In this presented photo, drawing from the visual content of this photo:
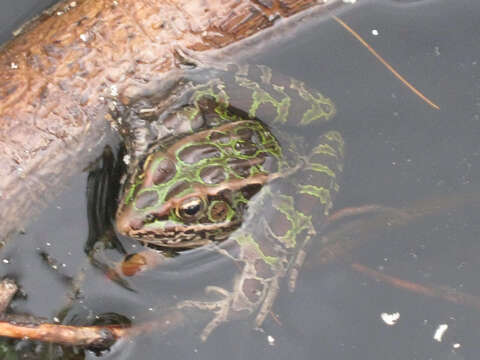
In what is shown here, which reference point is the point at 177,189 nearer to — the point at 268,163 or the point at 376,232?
the point at 268,163

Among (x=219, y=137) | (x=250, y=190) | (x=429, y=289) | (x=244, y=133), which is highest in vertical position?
(x=219, y=137)

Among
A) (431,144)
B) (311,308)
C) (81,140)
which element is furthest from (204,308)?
(431,144)

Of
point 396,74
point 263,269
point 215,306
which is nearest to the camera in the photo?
point 215,306

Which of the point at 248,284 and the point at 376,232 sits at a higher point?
the point at 248,284

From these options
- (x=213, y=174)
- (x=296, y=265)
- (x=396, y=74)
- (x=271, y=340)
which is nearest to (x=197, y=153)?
(x=213, y=174)

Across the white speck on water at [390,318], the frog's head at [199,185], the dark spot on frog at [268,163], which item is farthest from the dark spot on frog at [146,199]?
the white speck on water at [390,318]

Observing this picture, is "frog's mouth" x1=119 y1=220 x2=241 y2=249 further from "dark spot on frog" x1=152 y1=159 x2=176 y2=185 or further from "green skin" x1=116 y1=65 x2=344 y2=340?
"dark spot on frog" x1=152 y1=159 x2=176 y2=185

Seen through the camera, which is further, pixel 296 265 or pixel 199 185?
pixel 296 265
